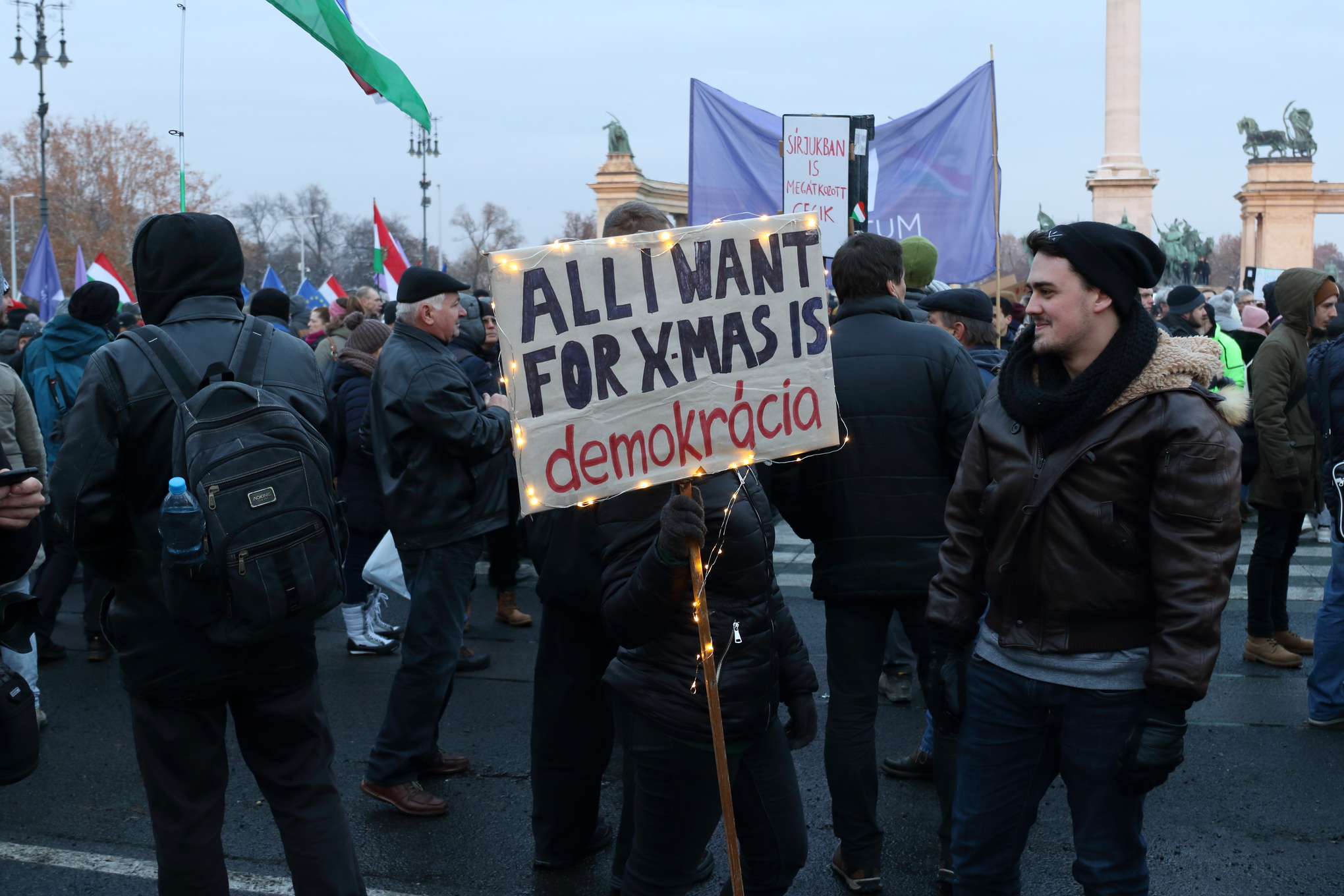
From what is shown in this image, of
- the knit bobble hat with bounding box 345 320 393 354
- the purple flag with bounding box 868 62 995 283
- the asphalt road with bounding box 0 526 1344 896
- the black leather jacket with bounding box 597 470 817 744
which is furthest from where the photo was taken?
the purple flag with bounding box 868 62 995 283

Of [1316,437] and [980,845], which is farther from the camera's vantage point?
[1316,437]

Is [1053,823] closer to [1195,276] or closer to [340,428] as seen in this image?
[340,428]

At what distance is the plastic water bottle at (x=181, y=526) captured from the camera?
2.58 m

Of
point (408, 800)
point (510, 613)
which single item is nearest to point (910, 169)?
point (510, 613)

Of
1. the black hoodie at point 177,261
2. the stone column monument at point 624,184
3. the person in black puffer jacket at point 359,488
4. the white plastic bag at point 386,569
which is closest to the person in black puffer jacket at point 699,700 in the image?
the black hoodie at point 177,261

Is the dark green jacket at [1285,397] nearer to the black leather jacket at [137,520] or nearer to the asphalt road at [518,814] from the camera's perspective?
the asphalt road at [518,814]

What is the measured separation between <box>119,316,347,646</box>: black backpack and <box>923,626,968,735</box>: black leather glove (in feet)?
4.79

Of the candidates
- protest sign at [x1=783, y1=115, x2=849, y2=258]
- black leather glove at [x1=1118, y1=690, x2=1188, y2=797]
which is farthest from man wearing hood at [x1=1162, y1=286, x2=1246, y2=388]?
black leather glove at [x1=1118, y1=690, x2=1188, y2=797]

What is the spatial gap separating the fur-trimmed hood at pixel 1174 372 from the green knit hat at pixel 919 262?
288 centimetres

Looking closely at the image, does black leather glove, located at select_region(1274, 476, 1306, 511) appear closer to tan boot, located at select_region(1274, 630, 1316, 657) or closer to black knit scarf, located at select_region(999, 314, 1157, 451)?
tan boot, located at select_region(1274, 630, 1316, 657)

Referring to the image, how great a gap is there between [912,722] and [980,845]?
2.51 metres

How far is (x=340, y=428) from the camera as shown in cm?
646

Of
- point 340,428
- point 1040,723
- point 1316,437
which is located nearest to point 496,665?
point 340,428

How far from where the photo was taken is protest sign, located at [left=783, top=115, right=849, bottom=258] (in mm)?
7570
